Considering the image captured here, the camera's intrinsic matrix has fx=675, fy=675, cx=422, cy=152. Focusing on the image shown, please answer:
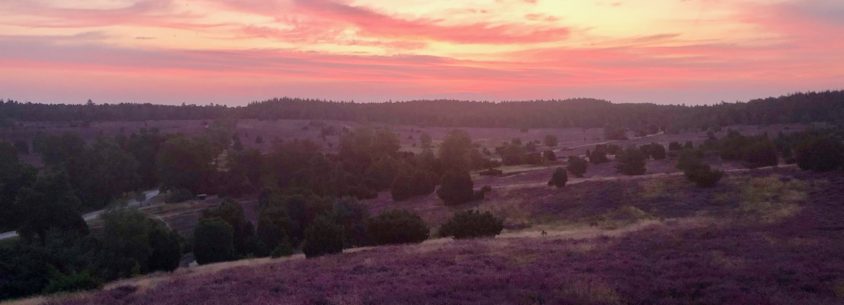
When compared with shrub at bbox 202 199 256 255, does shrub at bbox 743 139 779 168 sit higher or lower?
higher

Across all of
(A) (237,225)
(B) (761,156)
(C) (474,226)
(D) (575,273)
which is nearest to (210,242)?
(A) (237,225)

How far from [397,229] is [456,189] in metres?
22.6

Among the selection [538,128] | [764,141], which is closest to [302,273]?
[764,141]

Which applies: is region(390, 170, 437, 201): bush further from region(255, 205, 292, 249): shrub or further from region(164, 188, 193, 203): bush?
region(164, 188, 193, 203): bush

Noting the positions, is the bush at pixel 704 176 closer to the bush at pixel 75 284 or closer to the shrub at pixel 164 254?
the shrub at pixel 164 254

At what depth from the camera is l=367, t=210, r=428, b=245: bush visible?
34388mm

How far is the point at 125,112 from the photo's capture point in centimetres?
19588

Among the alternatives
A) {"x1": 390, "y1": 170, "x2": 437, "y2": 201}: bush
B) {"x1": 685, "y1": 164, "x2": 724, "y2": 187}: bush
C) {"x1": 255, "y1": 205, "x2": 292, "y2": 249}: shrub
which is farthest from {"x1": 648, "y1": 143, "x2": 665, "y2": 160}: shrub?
{"x1": 255, "y1": 205, "x2": 292, "y2": 249}: shrub

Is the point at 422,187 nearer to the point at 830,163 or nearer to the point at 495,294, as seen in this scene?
the point at 830,163

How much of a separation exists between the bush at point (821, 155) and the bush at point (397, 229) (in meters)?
31.9

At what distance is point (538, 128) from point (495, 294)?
178 metres

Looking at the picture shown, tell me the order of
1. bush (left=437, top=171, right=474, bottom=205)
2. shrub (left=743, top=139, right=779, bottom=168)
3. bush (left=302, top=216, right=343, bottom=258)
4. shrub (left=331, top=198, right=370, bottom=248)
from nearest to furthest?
bush (left=302, top=216, right=343, bottom=258)
shrub (left=331, top=198, right=370, bottom=248)
bush (left=437, top=171, right=474, bottom=205)
shrub (left=743, top=139, right=779, bottom=168)

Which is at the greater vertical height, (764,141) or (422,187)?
(764,141)

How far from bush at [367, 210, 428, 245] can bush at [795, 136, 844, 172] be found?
31.9m
